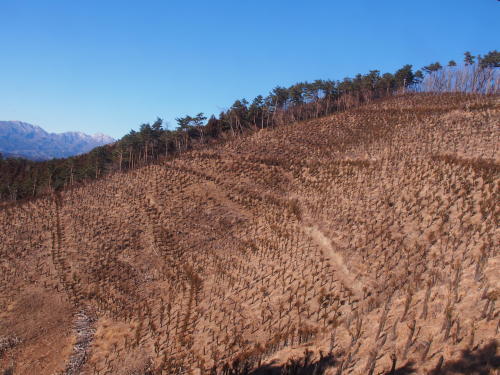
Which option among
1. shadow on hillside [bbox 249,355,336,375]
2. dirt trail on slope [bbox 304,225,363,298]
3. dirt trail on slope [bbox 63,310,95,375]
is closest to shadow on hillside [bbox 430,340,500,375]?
shadow on hillside [bbox 249,355,336,375]

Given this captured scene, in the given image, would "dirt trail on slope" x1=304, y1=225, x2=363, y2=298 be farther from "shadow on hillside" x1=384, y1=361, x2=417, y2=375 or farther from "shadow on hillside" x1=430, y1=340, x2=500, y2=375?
"shadow on hillside" x1=430, y1=340, x2=500, y2=375

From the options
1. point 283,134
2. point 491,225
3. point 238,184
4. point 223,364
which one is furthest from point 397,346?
point 283,134

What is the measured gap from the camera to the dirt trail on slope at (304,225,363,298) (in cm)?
1594

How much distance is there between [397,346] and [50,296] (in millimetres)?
24652

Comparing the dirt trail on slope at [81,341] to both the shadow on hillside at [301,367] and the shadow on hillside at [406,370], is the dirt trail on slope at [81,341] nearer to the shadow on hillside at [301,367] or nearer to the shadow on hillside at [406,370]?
the shadow on hillside at [301,367]

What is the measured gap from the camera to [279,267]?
20.3 meters

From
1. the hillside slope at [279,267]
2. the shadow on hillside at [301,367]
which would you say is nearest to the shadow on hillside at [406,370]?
the hillside slope at [279,267]

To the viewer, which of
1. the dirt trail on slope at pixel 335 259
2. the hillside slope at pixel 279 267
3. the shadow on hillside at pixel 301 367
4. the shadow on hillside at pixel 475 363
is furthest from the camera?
the dirt trail on slope at pixel 335 259

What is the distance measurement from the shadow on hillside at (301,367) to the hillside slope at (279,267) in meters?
0.11

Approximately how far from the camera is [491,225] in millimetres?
15117

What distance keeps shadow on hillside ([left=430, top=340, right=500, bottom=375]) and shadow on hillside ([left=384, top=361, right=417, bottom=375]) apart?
58 centimetres

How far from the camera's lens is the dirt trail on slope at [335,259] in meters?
15.9

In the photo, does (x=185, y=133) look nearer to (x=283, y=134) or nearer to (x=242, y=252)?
(x=283, y=134)

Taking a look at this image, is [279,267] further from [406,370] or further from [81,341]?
[81,341]
